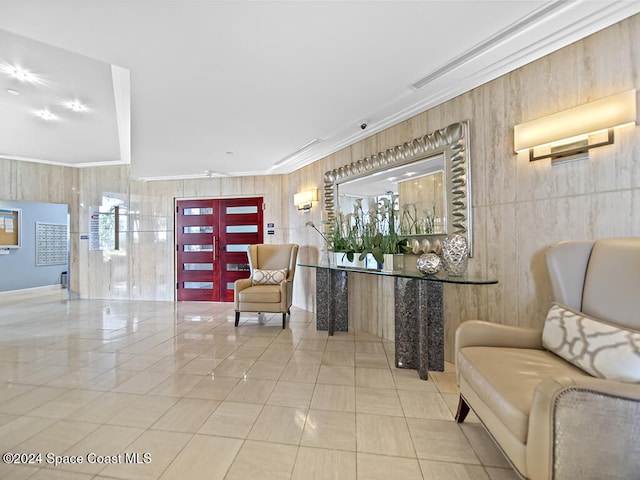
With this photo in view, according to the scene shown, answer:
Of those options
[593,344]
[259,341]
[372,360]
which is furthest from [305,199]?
[593,344]

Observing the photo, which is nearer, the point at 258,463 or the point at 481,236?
the point at 258,463

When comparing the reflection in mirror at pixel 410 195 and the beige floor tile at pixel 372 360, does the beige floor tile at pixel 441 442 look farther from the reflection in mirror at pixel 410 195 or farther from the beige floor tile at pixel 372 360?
the reflection in mirror at pixel 410 195

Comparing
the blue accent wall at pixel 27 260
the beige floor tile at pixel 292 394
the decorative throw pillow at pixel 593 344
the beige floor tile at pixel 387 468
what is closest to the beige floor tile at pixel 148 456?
the beige floor tile at pixel 292 394

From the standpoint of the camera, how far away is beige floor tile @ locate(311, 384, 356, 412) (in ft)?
6.28

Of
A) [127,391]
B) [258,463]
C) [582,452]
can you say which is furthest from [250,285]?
[582,452]

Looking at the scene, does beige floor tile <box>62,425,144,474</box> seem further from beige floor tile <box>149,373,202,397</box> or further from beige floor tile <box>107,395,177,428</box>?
beige floor tile <box>149,373,202,397</box>

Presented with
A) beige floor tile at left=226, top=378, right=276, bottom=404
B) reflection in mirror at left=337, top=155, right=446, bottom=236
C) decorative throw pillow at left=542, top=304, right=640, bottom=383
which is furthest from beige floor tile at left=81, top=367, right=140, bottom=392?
decorative throw pillow at left=542, top=304, right=640, bottom=383

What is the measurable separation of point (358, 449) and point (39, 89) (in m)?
4.43

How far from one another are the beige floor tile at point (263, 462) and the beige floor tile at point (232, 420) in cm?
Answer: 14

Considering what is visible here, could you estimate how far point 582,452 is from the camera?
3.07 ft

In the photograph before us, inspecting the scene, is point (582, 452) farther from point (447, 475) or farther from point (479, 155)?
point (479, 155)

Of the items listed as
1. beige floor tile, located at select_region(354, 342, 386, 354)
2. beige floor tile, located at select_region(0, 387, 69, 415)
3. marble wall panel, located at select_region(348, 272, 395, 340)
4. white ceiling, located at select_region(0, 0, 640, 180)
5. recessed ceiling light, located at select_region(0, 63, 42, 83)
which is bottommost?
beige floor tile, located at select_region(354, 342, 386, 354)

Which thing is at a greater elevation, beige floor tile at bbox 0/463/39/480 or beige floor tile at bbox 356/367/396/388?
beige floor tile at bbox 0/463/39/480

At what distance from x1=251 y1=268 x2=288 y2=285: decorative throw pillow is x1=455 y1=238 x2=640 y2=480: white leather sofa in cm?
280
